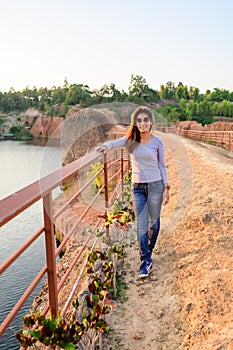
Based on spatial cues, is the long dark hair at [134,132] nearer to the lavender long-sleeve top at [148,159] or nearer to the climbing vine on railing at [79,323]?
the lavender long-sleeve top at [148,159]

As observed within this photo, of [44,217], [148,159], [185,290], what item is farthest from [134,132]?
[44,217]

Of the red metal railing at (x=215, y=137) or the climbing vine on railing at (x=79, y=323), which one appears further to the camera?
the red metal railing at (x=215, y=137)

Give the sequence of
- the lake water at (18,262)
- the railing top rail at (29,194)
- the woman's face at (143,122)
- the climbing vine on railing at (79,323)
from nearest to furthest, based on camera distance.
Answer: the railing top rail at (29,194) < the climbing vine on railing at (79,323) < the woman's face at (143,122) < the lake water at (18,262)

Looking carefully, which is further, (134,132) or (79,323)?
(134,132)

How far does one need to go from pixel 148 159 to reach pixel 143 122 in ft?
0.90

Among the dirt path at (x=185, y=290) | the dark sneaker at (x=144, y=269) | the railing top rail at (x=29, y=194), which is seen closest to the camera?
the railing top rail at (x=29, y=194)

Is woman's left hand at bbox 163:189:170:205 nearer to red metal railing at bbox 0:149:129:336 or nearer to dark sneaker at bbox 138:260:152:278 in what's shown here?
dark sneaker at bbox 138:260:152:278

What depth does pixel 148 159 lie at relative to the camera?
2.50 meters

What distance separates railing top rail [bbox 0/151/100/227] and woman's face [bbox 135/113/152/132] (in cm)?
90

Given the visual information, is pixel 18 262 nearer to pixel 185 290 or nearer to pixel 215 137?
pixel 185 290

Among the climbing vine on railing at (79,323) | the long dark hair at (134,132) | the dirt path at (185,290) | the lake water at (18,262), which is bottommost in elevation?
the lake water at (18,262)

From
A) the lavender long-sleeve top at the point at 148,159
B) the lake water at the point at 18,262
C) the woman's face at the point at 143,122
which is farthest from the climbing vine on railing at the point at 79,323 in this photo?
the lake water at the point at 18,262

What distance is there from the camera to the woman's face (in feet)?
8.11

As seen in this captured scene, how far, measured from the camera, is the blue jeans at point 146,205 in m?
2.55
